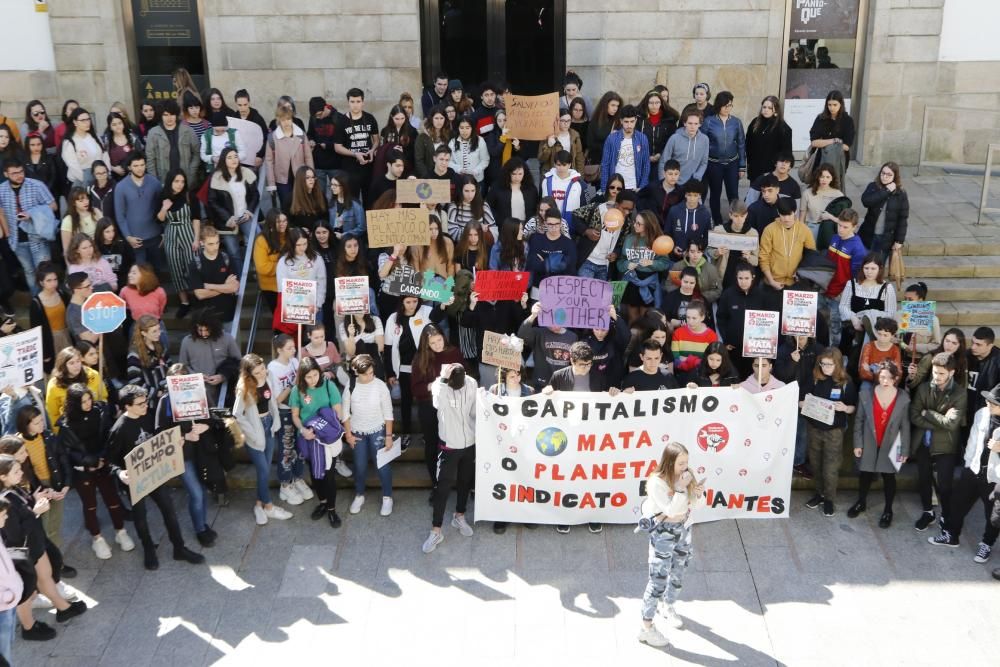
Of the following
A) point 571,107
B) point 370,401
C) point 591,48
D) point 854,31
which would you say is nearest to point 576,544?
point 370,401

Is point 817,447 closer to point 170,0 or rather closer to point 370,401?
point 370,401

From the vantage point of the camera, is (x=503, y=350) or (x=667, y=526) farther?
(x=503, y=350)

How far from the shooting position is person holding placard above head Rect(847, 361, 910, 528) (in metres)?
9.88

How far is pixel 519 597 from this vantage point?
9.13 meters

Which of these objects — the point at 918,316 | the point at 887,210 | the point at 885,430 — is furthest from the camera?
the point at 887,210

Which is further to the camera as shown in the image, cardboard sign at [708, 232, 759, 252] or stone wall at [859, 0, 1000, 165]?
stone wall at [859, 0, 1000, 165]

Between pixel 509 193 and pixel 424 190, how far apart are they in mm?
1020

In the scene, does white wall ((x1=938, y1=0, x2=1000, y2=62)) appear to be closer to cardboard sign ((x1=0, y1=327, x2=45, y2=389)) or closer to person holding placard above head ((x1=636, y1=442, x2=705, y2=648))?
person holding placard above head ((x1=636, y1=442, x2=705, y2=648))

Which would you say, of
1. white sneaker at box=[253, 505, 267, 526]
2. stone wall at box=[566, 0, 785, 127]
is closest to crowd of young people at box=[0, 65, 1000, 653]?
white sneaker at box=[253, 505, 267, 526]

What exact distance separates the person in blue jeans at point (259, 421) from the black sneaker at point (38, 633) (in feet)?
6.95

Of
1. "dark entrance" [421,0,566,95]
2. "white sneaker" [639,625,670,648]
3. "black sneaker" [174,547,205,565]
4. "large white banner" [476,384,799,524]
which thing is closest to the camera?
"white sneaker" [639,625,670,648]

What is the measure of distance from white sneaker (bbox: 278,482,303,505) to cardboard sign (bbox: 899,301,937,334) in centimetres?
610

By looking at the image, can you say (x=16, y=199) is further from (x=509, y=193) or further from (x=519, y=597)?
(x=519, y=597)

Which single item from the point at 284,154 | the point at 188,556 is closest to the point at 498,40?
the point at 284,154
